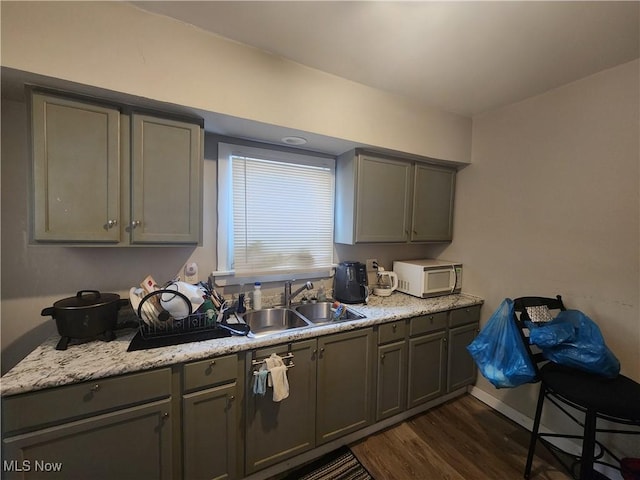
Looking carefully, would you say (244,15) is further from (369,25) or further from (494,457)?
(494,457)

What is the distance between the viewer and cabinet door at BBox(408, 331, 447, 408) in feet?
6.75

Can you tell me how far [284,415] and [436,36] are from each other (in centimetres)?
232

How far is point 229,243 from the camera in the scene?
6.46ft

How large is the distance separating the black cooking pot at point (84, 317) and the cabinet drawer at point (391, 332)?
1.64 metres

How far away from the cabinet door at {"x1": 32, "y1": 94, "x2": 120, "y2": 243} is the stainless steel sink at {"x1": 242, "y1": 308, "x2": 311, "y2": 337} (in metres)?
1.02

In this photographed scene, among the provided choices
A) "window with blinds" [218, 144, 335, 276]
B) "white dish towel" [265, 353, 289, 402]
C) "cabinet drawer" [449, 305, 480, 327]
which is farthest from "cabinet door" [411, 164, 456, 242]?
"white dish towel" [265, 353, 289, 402]

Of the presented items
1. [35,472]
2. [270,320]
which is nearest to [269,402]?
[270,320]

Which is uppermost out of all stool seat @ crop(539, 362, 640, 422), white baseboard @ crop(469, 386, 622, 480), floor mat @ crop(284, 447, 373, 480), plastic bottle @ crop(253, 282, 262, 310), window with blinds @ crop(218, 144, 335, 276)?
window with blinds @ crop(218, 144, 335, 276)

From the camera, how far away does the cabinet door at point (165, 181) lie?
141cm

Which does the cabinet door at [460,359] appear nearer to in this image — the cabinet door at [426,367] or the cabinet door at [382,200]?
the cabinet door at [426,367]

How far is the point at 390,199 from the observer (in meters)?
2.29

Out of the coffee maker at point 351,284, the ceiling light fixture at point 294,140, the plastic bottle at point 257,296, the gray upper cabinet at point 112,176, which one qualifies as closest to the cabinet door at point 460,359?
the coffee maker at point 351,284

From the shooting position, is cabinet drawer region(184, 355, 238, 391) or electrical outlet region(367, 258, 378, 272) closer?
cabinet drawer region(184, 355, 238, 391)

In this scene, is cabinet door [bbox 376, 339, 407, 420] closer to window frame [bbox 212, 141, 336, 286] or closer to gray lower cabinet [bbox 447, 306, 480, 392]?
gray lower cabinet [bbox 447, 306, 480, 392]
